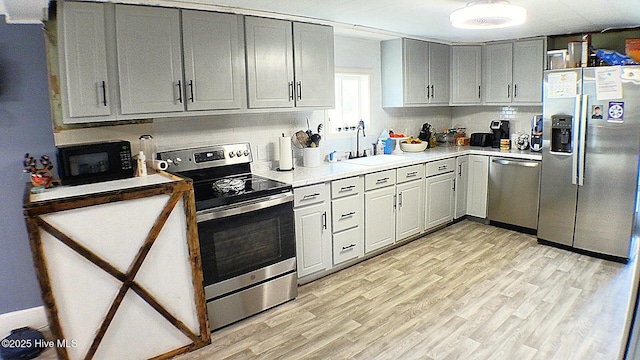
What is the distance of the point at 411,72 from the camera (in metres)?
4.67

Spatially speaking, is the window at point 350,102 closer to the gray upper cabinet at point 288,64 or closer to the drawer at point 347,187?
the gray upper cabinet at point 288,64

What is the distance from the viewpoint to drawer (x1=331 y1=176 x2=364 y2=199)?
352 centimetres

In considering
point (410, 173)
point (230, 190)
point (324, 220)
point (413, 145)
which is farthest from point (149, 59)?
point (413, 145)

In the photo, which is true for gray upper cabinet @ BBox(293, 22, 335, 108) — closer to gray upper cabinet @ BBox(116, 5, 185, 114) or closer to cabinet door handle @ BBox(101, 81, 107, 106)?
gray upper cabinet @ BBox(116, 5, 185, 114)

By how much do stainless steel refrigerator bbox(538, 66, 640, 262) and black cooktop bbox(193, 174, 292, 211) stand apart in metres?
2.82

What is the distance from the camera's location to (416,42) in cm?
468

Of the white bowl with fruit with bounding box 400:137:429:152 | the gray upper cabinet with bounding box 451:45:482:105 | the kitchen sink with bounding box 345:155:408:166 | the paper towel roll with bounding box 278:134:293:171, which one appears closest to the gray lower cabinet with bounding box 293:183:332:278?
the paper towel roll with bounding box 278:134:293:171

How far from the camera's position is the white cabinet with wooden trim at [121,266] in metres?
2.16

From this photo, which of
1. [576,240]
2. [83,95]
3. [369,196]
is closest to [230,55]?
[83,95]

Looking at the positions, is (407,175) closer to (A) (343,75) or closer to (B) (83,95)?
(A) (343,75)

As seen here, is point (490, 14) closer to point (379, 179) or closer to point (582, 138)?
point (379, 179)

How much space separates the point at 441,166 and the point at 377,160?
87 centimetres

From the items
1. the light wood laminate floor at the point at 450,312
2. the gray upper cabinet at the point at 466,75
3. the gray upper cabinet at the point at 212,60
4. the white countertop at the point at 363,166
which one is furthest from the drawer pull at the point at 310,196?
the gray upper cabinet at the point at 466,75

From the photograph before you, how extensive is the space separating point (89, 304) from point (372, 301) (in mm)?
1950
